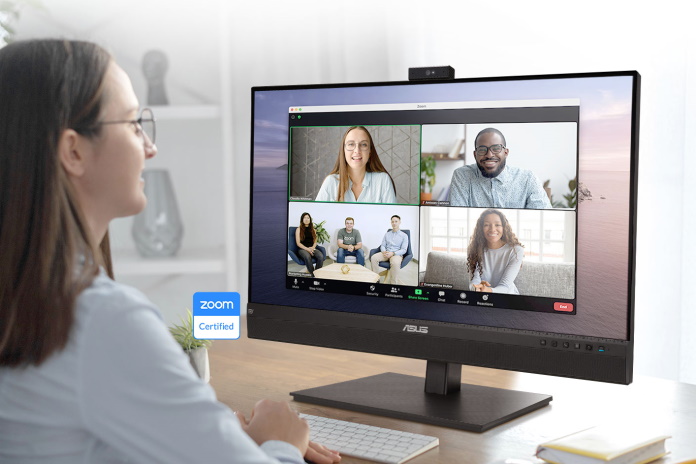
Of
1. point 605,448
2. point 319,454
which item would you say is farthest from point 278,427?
point 605,448

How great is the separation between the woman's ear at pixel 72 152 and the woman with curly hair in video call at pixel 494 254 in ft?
2.08

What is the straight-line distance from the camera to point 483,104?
4.04ft

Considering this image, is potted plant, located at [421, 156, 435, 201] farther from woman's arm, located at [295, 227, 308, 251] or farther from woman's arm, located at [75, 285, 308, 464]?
woman's arm, located at [75, 285, 308, 464]

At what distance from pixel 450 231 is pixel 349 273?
0.66 ft

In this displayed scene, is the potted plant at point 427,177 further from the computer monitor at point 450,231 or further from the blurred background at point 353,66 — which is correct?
the blurred background at point 353,66

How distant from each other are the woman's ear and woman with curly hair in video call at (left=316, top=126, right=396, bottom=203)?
58 cm

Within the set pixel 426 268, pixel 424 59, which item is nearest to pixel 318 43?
pixel 424 59

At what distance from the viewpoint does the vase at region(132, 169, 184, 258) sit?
7.48 feet

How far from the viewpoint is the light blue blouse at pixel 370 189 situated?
130cm

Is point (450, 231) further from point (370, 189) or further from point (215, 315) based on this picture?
point (215, 315)

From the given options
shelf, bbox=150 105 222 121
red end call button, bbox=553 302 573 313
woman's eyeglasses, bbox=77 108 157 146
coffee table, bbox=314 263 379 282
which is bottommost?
red end call button, bbox=553 302 573 313

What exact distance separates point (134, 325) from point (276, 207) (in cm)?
71

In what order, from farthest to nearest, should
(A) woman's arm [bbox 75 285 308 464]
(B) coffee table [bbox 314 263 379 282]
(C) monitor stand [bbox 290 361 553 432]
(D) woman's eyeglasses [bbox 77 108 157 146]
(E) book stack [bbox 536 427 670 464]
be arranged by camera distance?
(B) coffee table [bbox 314 263 379 282] → (C) monitor stand [bbox 290 361 553 432] → (E) book stack [bbox 536 427 670 464] → (D) woman's eyeglasses [bbox 77 108 157 146] → (A) woman's arm [bbox 75 285 308 464]

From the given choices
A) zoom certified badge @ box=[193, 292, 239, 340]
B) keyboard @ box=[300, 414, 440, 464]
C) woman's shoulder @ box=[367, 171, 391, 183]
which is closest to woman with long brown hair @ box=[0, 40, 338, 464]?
keyboard @ box=[300, 414, 440, 464]
